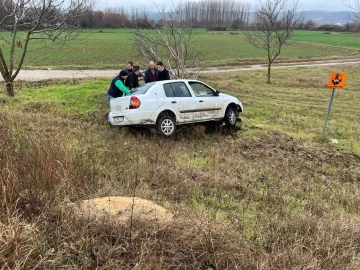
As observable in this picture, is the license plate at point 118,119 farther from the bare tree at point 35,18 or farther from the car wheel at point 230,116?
the bare tree at point 35,18

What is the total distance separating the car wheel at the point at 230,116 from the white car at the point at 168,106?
9.2 inches

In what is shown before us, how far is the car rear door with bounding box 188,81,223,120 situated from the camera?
34.9 feet

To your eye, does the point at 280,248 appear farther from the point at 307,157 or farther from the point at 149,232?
the point at 307,157

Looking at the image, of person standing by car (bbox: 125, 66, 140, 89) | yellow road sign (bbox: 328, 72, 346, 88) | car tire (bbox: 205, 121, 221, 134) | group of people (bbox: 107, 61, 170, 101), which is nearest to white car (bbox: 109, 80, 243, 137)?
car tire (bbox: 205, 121, 221, 134)

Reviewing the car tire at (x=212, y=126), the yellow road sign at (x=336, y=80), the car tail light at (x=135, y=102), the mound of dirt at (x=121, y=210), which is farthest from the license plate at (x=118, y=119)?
the yellow road sign at (x=336, y=80)

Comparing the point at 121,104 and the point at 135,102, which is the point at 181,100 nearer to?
the point at 135,102

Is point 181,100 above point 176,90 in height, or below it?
below

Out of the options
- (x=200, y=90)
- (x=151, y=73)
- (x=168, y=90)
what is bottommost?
(x=200, y=90)

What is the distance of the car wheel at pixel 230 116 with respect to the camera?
1137 centimetres

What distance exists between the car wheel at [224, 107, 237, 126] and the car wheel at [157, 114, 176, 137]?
6.67 ft

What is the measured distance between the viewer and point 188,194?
531 centimetres

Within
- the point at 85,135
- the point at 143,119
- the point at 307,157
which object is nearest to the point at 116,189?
the point at 85,135

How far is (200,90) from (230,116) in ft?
4.42

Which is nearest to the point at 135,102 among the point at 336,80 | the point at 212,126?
the point at 212,126
